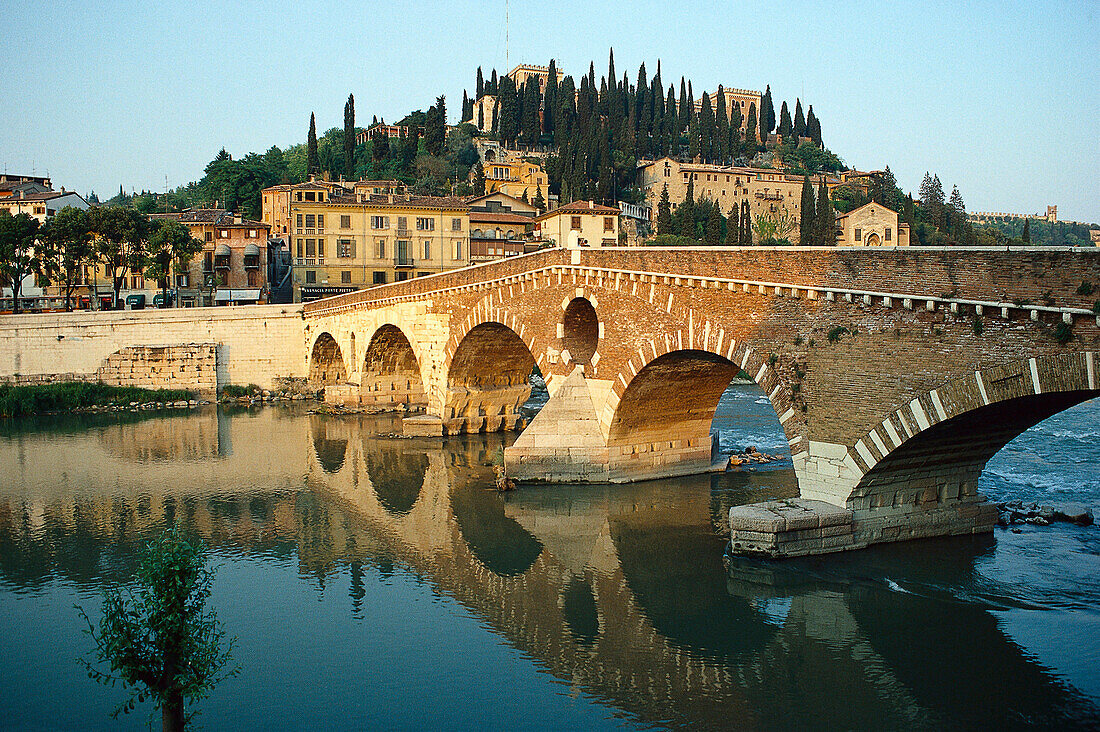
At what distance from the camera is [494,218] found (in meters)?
64.8

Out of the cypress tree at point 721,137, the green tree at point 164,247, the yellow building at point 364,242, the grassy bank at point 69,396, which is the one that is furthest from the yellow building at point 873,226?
the cypress tree at point 721,137

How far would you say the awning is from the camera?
53938mm

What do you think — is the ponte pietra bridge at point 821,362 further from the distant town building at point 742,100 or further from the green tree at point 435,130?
the distant town building at point 742,100

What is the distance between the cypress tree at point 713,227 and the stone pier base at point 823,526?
61.5 m

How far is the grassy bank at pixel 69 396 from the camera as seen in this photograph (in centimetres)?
3797

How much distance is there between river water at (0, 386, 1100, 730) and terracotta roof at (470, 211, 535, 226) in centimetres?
4210

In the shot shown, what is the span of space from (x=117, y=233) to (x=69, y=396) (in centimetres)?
1158

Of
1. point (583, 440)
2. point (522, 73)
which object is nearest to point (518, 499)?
point (583, 440)

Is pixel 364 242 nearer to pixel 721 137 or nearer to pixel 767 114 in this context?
pixel 721 137

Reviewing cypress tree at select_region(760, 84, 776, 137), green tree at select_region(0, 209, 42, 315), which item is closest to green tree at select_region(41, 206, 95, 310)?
green tree at select_region(0, 209, 42, 315)

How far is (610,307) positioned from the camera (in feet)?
70.7

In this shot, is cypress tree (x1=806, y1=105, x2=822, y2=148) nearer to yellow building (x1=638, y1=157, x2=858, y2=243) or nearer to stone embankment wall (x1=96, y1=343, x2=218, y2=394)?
yellow building (x1=638, y1=157, x2=858, y2=243)

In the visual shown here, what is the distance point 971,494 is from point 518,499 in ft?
33.6

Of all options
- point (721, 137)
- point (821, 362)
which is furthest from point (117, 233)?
point (721, 137)
